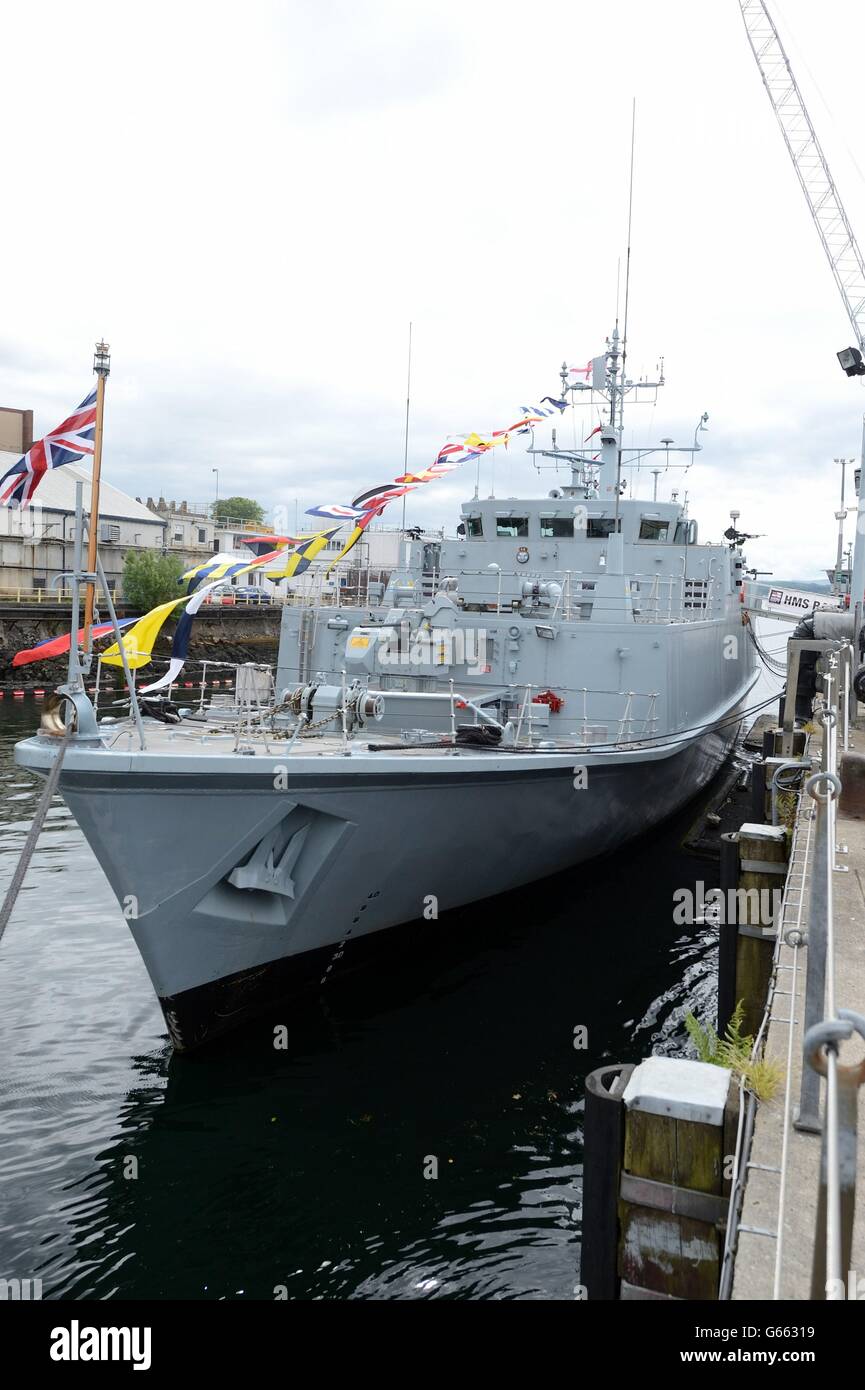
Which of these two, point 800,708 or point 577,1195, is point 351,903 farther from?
point 800,708

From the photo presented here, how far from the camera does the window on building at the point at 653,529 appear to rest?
1627cm

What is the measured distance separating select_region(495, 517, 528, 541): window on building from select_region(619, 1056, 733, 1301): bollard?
12.5 meters

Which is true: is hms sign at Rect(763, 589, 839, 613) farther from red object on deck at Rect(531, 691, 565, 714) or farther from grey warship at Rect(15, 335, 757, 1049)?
red object on deck at Rect(531, 691, 565, 714)

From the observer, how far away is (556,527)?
15.9m

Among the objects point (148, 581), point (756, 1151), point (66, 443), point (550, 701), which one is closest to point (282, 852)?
point (66, 443)

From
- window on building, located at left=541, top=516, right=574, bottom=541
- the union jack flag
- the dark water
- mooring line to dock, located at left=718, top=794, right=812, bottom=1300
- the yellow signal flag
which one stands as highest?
window on building, located at left=541, top=516, right=574, bottom=541

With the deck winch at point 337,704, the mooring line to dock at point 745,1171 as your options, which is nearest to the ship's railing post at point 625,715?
the deck winch at point 337,704

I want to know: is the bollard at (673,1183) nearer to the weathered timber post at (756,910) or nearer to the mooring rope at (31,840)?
the mooring rope at (31,840)

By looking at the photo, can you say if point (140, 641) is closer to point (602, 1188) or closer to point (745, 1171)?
point (602, 1188)

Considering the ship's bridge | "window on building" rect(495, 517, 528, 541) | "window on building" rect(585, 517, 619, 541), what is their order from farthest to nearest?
"window on building" rect(495, 517, 528, 541) < "window on building" rect(585, 517, 619, 541) < the ship's bridge

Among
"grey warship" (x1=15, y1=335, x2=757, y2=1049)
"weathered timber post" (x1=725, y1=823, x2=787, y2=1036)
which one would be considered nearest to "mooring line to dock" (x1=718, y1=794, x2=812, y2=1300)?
"weathered timber post" (x1=725, y1=823, x2=787, y2=1036)

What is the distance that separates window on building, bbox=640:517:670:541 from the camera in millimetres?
16266

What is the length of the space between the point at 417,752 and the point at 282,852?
1.81 meters
